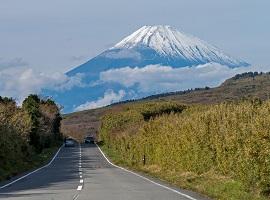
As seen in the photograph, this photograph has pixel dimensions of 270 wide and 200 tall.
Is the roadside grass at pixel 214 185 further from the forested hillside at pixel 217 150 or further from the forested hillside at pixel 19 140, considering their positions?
the forested hillside at pixel 19 140

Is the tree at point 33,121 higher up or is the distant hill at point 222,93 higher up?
the distant hill at point 222,93

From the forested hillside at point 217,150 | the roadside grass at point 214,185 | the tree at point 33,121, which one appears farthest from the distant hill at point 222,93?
the roadside grass at point 214,185

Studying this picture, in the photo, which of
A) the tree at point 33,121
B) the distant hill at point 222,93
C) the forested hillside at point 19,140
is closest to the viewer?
the forested hillside at point 19,140

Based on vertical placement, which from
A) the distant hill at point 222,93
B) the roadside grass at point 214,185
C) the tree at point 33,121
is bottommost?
the roadside grass at point 214,185

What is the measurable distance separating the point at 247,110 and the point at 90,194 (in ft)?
27.1

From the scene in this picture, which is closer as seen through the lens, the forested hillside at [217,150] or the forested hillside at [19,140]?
the forested hillside at [217,150]

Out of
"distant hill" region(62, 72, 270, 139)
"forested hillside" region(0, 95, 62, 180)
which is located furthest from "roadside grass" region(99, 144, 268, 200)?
"distant hill" region(62, 72, 270, 139)

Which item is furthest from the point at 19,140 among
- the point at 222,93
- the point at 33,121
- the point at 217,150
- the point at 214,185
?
the point at 222,93

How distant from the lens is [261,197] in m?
17.9

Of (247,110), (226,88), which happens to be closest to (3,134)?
(247,110)

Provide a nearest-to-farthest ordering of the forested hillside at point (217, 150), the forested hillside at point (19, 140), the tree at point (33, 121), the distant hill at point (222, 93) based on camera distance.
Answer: the forested hillside at point (217, 150) → the forested hillside at point (19, 140) → the tree at point (33, 121) → the distant hill at point (222, 93)

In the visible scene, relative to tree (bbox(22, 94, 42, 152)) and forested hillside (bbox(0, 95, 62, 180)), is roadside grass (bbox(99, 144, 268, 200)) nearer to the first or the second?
forested hillside (bbox(0, 95, 62, 180))

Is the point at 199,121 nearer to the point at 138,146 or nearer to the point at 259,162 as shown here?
the point at 259,162

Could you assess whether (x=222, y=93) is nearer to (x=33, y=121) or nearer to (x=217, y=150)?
(x=33, y=121)
